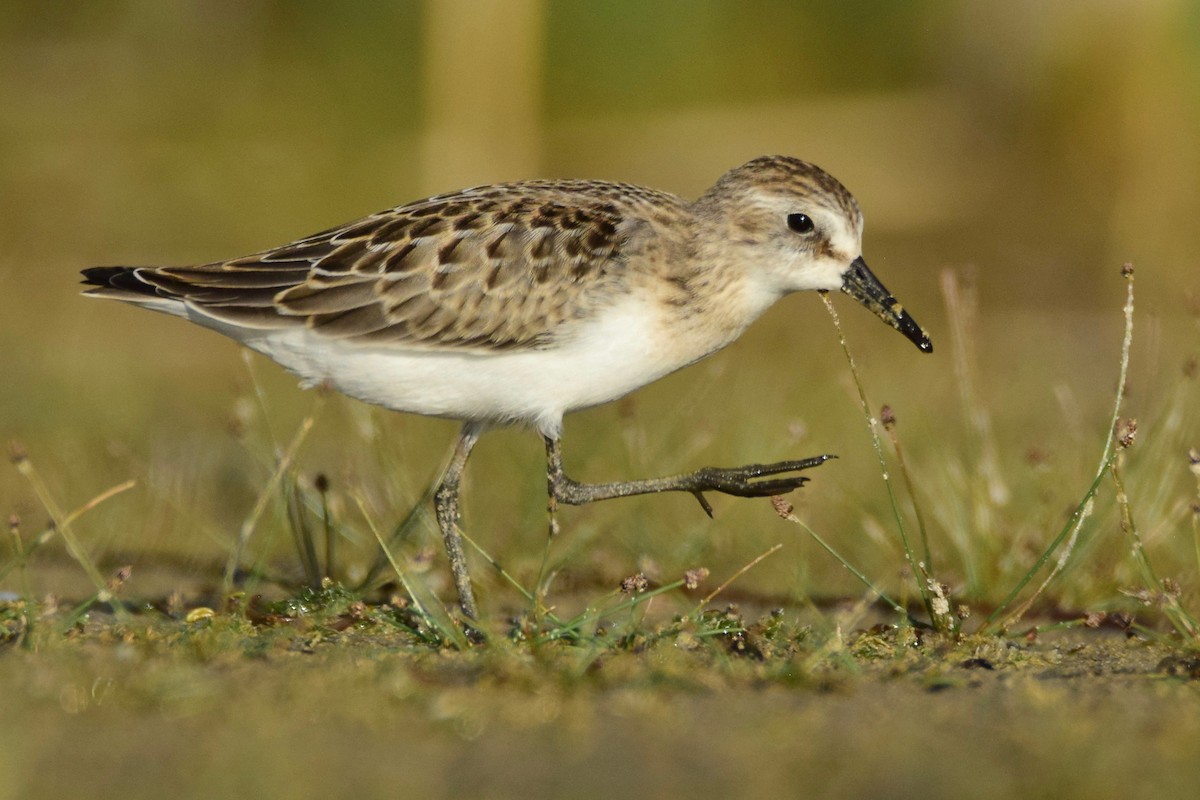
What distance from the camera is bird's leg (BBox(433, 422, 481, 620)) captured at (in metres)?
5.67

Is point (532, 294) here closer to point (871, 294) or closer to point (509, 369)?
point (509, 369)

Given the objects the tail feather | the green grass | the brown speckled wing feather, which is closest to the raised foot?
the green grass

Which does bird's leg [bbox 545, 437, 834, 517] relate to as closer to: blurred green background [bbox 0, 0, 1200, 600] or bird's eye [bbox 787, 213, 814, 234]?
blurred green background [bbox 0, 0, 1200, 600]

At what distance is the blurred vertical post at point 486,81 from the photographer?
12.1 m

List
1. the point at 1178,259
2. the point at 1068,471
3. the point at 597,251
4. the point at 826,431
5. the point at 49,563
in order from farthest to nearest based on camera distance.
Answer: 1. the point at 1178,259
2. the point at 826,431
3. the point at 1068,471
4. the point at 49,563
5. the point at 597,251

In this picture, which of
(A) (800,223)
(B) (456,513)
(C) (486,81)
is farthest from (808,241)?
(C) (486,81)

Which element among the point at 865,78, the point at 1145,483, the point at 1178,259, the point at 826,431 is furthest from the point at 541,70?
the point at 1145,483

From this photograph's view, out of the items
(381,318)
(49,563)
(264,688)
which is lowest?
(49,563)

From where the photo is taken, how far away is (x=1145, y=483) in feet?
19.6

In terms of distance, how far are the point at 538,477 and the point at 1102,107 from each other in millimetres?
7060

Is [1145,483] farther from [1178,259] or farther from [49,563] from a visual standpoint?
[1178,259]

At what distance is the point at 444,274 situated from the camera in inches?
227

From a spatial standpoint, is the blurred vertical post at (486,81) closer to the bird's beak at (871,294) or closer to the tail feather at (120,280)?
the tail feather at (120,280)

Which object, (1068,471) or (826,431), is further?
(826,431)
